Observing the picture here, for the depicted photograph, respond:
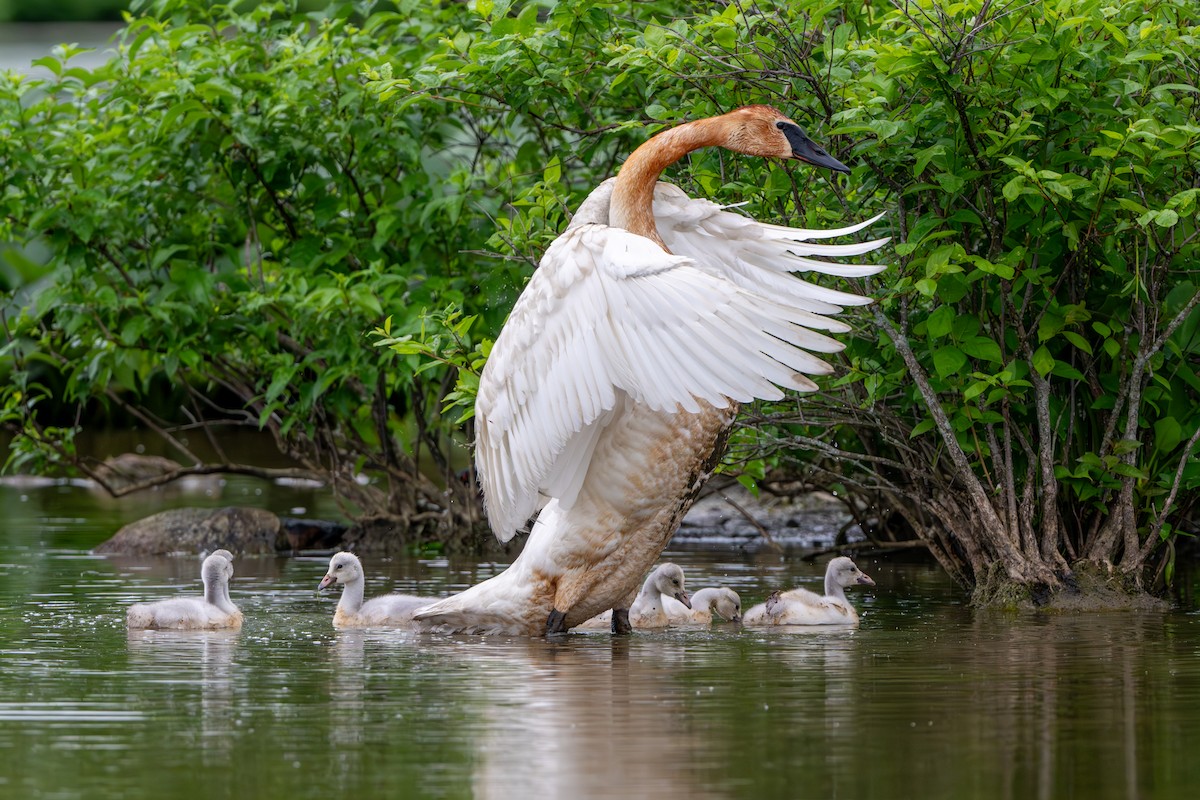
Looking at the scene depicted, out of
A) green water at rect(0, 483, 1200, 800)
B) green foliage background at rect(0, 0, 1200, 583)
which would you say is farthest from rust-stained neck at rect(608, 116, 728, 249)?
green water at rect(0, 483, 1200, 800)

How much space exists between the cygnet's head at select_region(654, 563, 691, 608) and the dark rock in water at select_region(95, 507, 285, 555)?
5387 mm

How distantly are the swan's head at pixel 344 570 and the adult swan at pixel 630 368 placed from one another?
992 millimetres

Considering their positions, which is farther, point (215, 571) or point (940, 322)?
point (215, 571)

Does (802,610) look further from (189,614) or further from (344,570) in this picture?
(189,614)

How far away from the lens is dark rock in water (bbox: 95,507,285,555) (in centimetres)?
1386

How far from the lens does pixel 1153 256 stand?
9156mm

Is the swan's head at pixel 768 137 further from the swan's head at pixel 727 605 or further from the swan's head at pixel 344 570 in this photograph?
the swan's head at pixel 344 570

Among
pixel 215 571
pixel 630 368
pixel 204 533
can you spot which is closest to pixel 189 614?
pixel 215 571

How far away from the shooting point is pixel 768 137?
8.31 meters

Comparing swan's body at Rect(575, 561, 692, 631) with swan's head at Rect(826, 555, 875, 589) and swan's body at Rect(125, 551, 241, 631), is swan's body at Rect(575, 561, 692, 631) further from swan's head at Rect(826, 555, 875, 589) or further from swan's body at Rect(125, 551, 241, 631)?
swan's body at Rect(125, 551, 241, 631)

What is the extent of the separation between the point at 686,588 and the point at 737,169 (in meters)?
2.57

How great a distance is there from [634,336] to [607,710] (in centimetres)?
167

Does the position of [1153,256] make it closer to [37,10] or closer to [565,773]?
[565,773]

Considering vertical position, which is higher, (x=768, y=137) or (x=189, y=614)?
(x=768, y=137)
